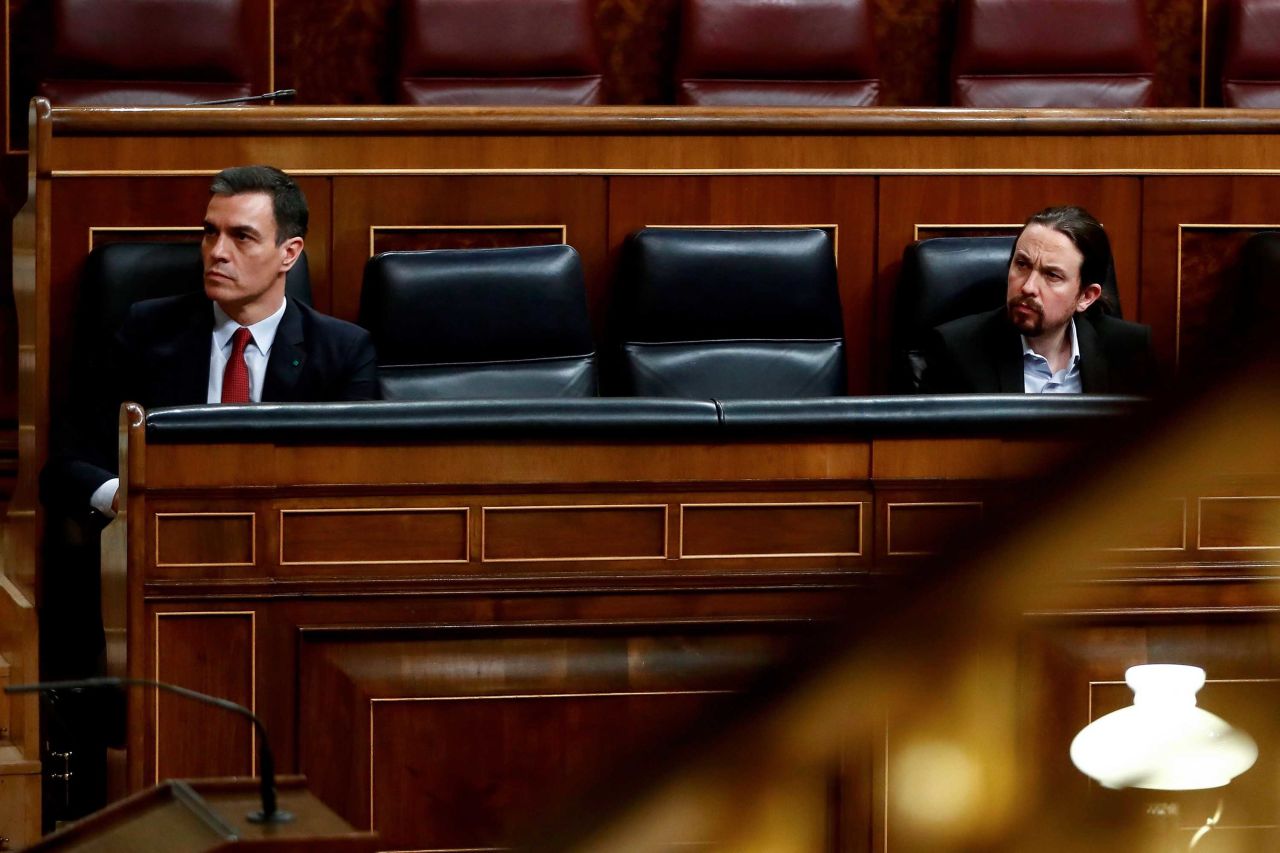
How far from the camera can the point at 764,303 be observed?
1.38m

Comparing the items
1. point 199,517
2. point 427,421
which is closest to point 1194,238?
point 427,421

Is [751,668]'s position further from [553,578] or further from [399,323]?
[399,323]

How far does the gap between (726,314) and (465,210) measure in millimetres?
234

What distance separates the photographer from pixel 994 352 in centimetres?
128

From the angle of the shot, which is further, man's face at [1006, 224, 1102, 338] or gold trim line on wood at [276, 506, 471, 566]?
man's face at [1006, 224, 1102, 338]

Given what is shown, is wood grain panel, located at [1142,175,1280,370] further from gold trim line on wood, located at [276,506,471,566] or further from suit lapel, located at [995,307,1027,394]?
gold trim line on wood, located at [276,506,471,566]

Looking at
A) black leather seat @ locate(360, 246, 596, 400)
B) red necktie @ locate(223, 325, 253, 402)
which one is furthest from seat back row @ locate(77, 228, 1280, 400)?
red necktie @ locate(223, 325, 253, 402)

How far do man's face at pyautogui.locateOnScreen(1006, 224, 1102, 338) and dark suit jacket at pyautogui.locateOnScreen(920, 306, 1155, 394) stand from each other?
0.02m

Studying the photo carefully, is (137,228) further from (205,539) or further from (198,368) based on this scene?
(205,539)

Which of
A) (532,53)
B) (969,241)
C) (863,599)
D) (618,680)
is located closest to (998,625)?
(863,599)

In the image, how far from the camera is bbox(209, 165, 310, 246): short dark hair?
48.6 inches

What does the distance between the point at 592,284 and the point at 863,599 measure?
1277mm

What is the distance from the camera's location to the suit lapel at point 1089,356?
4.21 ft

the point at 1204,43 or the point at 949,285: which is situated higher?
the point at 1204,43
